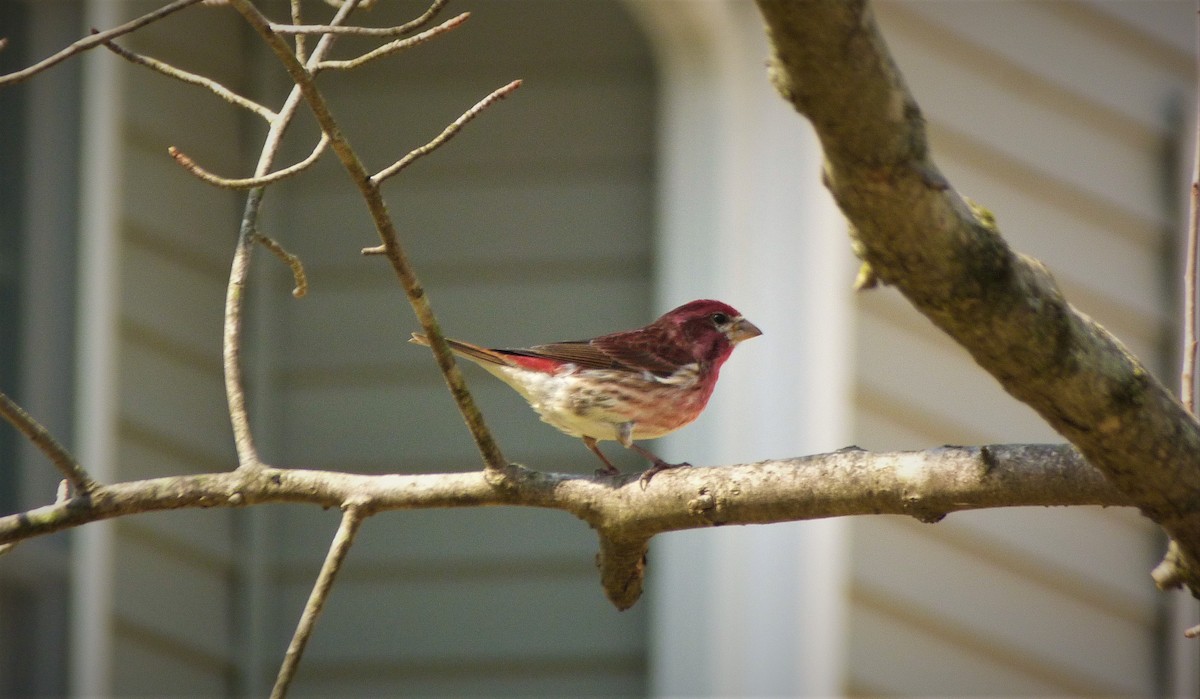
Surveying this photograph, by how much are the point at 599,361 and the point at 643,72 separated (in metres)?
2.22

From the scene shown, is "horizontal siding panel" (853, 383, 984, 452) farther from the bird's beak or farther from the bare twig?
the bare twig

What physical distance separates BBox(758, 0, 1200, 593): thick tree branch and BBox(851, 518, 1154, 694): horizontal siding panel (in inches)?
123

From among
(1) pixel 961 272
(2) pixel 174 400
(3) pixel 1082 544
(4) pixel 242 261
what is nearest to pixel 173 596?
(2) pixel 174 400

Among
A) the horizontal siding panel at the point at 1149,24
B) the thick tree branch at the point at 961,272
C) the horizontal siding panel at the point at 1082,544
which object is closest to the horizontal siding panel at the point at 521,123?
the horizontal siding panel at the point at 1149,24

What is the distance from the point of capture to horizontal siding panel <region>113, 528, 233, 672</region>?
5.52 metres

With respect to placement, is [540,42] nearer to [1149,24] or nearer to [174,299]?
[174,299]

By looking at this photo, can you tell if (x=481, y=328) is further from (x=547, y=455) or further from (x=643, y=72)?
(x=643, y=72)

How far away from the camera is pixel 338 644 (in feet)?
19.7

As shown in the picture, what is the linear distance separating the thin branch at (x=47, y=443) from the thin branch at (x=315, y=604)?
46 centimetres

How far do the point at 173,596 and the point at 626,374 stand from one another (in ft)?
8.74

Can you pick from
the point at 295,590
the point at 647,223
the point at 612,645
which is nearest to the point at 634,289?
the point at 647,223

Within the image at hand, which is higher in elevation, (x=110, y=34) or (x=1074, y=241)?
(x=1074, y=241)

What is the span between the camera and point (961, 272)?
5.22 ft

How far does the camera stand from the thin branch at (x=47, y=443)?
7.29 feet
